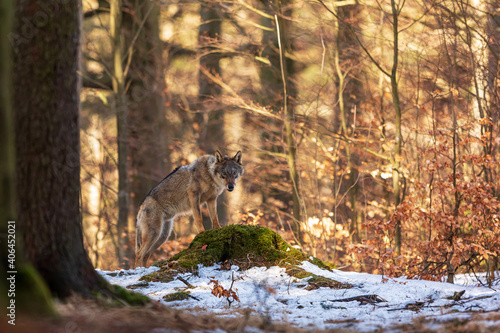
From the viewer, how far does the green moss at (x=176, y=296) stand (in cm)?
610

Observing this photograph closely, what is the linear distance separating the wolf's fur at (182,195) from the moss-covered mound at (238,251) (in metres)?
1.86

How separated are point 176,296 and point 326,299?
74.1 inches

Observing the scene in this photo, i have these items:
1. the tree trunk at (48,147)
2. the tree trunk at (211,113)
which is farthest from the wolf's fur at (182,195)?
the tree trunk at (211,113)

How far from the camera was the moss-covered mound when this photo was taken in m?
7.62

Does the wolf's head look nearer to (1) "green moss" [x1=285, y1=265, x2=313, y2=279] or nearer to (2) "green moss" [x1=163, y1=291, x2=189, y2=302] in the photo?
(1) "green moss" [x1=285, y1=265, x2=313, y2=279]

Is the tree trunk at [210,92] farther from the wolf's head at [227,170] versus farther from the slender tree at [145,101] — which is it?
the wolf's head at [227,170]

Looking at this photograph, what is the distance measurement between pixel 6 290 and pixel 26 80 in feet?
5.97

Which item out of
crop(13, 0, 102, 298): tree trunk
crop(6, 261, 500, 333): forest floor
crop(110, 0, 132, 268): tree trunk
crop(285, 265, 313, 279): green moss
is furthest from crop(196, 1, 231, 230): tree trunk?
crop(13, 0, 102, 298): tree trunk

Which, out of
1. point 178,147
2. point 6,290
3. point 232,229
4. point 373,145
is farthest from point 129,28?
point 6,290

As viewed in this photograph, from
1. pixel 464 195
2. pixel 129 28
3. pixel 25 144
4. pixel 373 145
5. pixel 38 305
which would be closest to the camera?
pixel 38 305

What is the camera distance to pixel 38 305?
3.90 meters

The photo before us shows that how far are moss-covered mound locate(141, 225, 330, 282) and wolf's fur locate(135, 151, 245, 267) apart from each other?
1861 mm

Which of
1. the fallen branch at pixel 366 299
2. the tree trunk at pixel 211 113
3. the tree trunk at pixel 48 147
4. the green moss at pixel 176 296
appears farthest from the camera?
the tree trunk at pixel 211 113

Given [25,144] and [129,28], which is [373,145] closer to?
[129,28]
